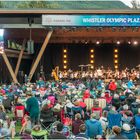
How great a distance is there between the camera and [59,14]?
1058 inches

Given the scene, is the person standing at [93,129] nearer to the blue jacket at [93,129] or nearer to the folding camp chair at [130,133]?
the blue jacket at [93,129]

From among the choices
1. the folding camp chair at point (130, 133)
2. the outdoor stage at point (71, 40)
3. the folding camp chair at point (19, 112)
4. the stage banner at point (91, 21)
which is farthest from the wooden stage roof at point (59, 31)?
the folding camp chair at point (130, 133)

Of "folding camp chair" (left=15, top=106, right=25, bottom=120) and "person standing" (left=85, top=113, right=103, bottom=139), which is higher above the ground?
"folding camp chair" (left=15, top=106, right=25, bottom=120)

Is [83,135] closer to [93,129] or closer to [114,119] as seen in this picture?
[93,129]

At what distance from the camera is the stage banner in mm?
26609

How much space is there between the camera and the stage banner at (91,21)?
2661cm

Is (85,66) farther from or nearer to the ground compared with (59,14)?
nearer to the ground

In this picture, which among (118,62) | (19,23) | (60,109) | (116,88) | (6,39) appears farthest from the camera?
(118,62)

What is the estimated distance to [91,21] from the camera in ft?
87.6

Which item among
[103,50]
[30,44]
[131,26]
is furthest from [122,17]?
[103,50]

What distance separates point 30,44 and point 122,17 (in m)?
6.10

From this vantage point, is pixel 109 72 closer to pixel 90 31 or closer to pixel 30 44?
pixel 90 31

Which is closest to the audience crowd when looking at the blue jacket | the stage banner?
Answer: the blue jacket

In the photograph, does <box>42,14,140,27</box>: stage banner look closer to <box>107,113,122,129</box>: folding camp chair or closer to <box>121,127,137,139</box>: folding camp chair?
<box>107,113,122,129</box>: folding camp chair
